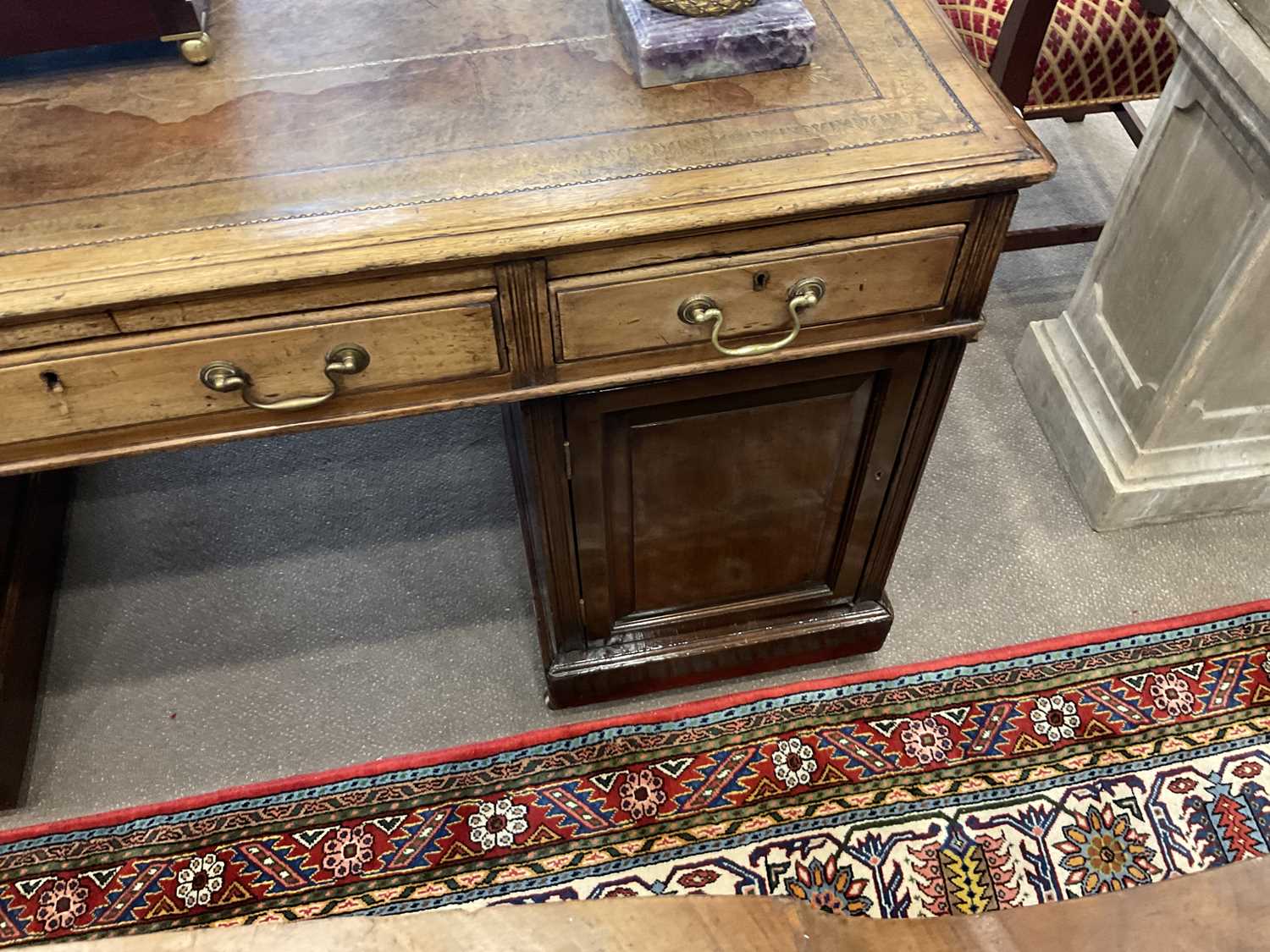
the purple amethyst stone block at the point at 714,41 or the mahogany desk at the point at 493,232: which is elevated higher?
the purple amethyst stone block at the point at 714,41

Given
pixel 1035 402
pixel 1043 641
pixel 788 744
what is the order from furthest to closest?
pixel 1035 402, pixel 1043 641, pixel 788 744

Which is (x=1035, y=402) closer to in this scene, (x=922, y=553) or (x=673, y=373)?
(x=922, y=553)

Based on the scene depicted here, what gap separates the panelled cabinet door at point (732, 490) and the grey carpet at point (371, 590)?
23 cm

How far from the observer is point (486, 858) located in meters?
1.58

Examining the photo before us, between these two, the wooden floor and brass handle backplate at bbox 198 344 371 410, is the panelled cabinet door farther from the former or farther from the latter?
the wooden floor

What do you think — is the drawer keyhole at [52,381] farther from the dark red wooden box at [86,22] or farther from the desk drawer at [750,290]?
the desk drawer at [750,290]

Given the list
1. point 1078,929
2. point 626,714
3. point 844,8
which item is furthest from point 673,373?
point 626,714

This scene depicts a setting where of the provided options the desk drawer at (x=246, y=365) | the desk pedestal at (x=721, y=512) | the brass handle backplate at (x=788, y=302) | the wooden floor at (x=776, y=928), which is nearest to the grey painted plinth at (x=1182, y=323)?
the desk pedestal at (x=721, y=512)

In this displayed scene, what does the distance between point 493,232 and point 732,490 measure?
1.90 feet

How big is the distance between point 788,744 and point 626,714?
28 cm

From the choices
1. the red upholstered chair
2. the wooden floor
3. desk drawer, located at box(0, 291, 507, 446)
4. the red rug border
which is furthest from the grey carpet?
the wooden floor

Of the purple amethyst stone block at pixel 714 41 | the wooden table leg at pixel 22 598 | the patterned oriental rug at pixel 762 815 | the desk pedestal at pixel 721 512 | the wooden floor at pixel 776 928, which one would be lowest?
the patterned oriental rug at pixel 762 815

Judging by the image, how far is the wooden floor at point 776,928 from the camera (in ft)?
2.42

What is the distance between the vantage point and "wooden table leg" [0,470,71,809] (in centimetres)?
162
